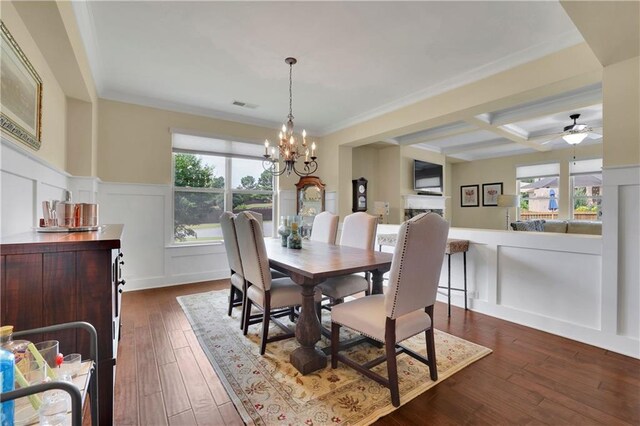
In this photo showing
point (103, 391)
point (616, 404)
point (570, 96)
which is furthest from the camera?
point (570, 96)

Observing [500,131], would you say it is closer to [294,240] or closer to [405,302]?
[294,240]

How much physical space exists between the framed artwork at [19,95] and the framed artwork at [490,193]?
27.2ft

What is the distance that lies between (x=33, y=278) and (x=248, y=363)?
1.41 metres

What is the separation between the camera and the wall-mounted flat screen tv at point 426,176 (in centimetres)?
618

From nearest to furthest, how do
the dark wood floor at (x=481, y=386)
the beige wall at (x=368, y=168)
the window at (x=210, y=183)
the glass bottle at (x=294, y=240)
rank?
the dark wood floor at (x=481, y=386)
the glass bottle at (x=294, y=240)
the window at (x=210, y=183)
the beige wall at (x=368, y=168)

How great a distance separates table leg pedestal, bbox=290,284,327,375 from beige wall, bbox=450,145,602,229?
6.73 metres

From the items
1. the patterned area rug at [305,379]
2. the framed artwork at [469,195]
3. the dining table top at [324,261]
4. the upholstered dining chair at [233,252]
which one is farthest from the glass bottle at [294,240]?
the framed artwork at [469,195]

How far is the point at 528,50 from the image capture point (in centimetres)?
269

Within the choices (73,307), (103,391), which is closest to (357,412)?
(103,391)

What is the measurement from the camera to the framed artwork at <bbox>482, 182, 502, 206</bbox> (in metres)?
7.30

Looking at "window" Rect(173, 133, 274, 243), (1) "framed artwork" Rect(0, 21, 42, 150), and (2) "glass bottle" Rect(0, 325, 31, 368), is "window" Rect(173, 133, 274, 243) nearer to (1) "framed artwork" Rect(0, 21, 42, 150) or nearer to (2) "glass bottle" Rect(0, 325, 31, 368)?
(1) "framed artwork" Rect(0, 21, 42, 150)

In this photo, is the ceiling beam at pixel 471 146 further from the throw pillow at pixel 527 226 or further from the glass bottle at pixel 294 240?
the glass bottle at pixel 294 240

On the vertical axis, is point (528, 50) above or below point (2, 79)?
above

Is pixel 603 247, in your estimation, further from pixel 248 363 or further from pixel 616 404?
pixel 248 363
